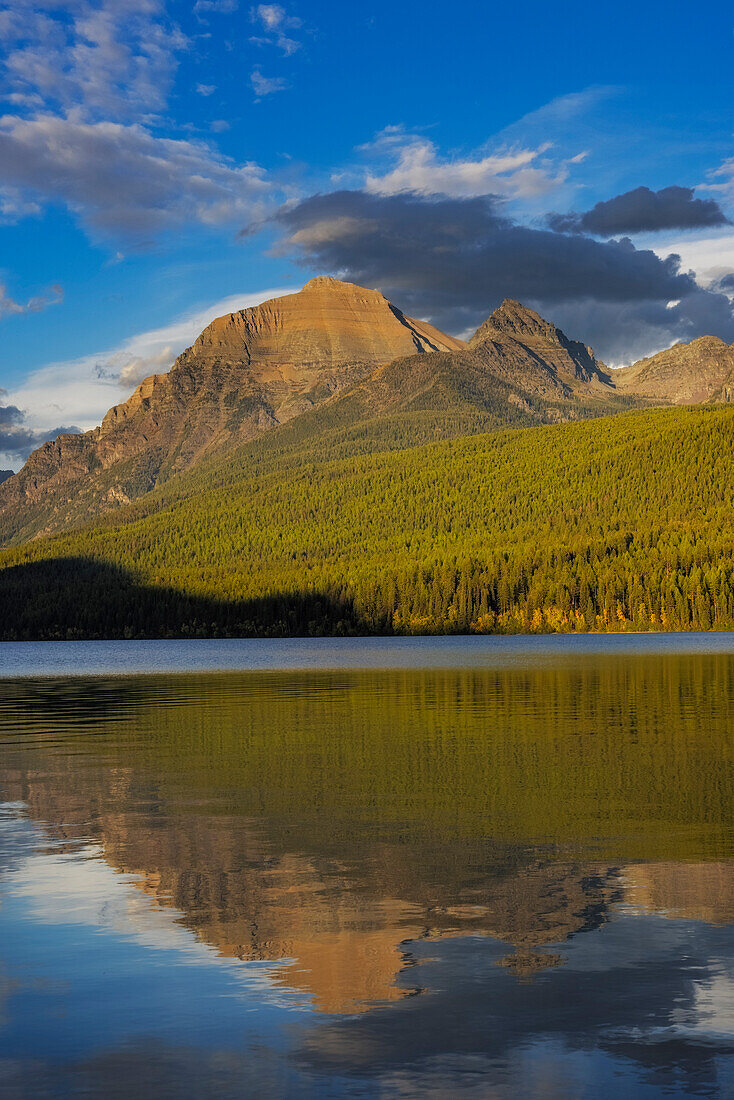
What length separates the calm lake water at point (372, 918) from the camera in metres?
13.4

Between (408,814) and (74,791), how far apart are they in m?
11.2

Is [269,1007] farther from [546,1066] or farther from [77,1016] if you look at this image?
[546,1066]

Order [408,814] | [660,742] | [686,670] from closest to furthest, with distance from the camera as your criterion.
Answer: [408,814] → [660,742] → [686,670]

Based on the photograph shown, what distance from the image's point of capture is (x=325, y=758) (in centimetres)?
4069

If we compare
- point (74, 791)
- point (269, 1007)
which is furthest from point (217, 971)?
point (74, 791)

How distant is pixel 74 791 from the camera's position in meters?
34.6

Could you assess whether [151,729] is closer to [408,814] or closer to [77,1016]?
[408,814]

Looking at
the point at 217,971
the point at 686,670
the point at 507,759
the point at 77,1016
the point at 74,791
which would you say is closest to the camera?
the point at 77,1016

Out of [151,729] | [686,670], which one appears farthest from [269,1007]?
[686,670]

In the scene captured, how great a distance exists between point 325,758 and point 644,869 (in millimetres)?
19203

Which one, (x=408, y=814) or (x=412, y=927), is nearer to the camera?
(x=412, y=927)

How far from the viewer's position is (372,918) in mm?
19375

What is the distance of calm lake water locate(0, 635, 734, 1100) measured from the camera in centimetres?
1338

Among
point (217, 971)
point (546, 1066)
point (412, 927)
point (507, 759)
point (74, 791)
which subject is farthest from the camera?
point (507, 759)
